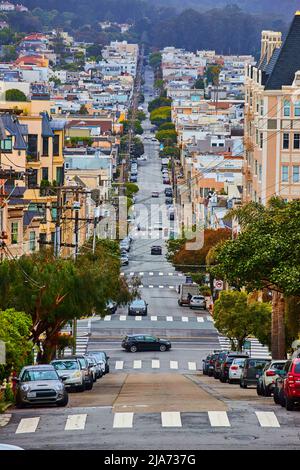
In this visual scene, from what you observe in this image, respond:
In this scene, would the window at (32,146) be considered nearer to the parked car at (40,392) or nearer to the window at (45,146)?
the window at (45,146)

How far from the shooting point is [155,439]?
32.6 metres

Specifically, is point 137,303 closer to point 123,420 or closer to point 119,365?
point 119,365

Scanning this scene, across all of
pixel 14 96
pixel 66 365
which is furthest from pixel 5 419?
pixel 14 96

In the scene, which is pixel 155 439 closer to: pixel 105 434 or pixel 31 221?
pixel 105 434

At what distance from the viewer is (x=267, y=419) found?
1444 inches

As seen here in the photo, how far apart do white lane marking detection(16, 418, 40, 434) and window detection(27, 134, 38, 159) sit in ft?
197

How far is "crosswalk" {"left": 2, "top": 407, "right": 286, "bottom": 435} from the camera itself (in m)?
35.3

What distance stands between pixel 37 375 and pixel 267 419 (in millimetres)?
9141

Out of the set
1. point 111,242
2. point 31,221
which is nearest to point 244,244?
point 31,221

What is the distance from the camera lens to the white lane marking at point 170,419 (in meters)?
Answer: 35.1

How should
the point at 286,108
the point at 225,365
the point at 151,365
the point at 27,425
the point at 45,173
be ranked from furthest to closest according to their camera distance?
the point at 286,108, the point at 45,173, the point at 151,365, the point at 225,365, the point at 27,425

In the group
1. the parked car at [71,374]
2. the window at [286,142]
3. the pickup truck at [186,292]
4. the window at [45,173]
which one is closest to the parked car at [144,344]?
the window at [45,173]

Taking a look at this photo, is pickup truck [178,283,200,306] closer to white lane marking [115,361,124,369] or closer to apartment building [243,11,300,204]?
apartment building [243,11,300,204]
